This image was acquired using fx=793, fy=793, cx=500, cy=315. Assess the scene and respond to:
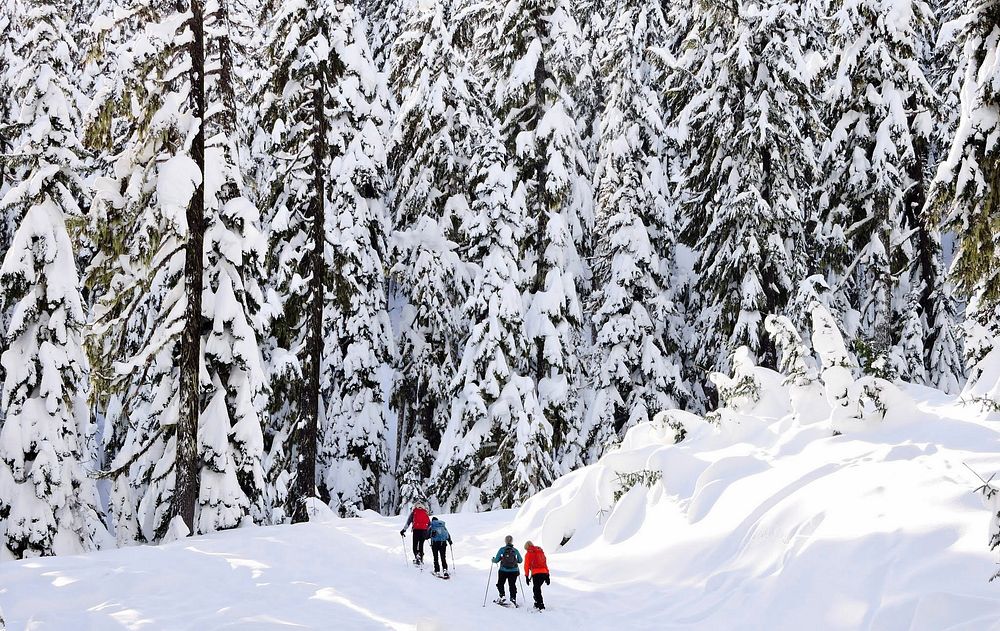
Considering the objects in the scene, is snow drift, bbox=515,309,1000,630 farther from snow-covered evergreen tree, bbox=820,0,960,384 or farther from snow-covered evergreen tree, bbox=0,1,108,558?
snow-covered evergreen tree, bbox=0,1,108,558

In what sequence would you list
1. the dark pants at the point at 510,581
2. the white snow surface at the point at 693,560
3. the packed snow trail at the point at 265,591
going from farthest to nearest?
the dark pants at the point at 510,581, the packed snow trail at the point at 265,591, the white snow surface at the point at 693,560

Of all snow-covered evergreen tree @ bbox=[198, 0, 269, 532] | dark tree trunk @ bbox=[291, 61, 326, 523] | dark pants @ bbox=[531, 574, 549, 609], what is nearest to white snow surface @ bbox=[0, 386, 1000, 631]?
dark pants @ bbox=[531, 574, 549, 609]

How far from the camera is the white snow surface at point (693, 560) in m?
8.60

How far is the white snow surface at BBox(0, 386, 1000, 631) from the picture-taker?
28.2 feet

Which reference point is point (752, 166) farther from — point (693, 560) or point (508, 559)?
point (508, 559)

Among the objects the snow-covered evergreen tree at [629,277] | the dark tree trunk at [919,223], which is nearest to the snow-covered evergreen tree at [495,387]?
the snow-covered evergreen tree at [629,277]

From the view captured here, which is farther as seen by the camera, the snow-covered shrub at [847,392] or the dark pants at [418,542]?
the dark pants at [418,542]

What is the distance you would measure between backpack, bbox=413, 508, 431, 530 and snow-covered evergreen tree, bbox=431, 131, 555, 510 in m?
7.42

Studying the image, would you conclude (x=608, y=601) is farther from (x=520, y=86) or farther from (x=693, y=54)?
(x=693, y=54)

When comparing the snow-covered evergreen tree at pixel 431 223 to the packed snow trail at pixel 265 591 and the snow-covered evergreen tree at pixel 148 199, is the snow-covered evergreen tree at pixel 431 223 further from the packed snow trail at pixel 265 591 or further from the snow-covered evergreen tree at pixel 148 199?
the packed snow trail at pixel 265 591

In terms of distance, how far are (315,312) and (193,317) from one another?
5.21 metres

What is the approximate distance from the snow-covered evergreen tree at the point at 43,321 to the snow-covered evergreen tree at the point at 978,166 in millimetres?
16900

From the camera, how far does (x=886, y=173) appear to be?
2319 cm

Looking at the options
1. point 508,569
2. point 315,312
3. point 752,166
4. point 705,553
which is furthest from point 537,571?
point 752,166
